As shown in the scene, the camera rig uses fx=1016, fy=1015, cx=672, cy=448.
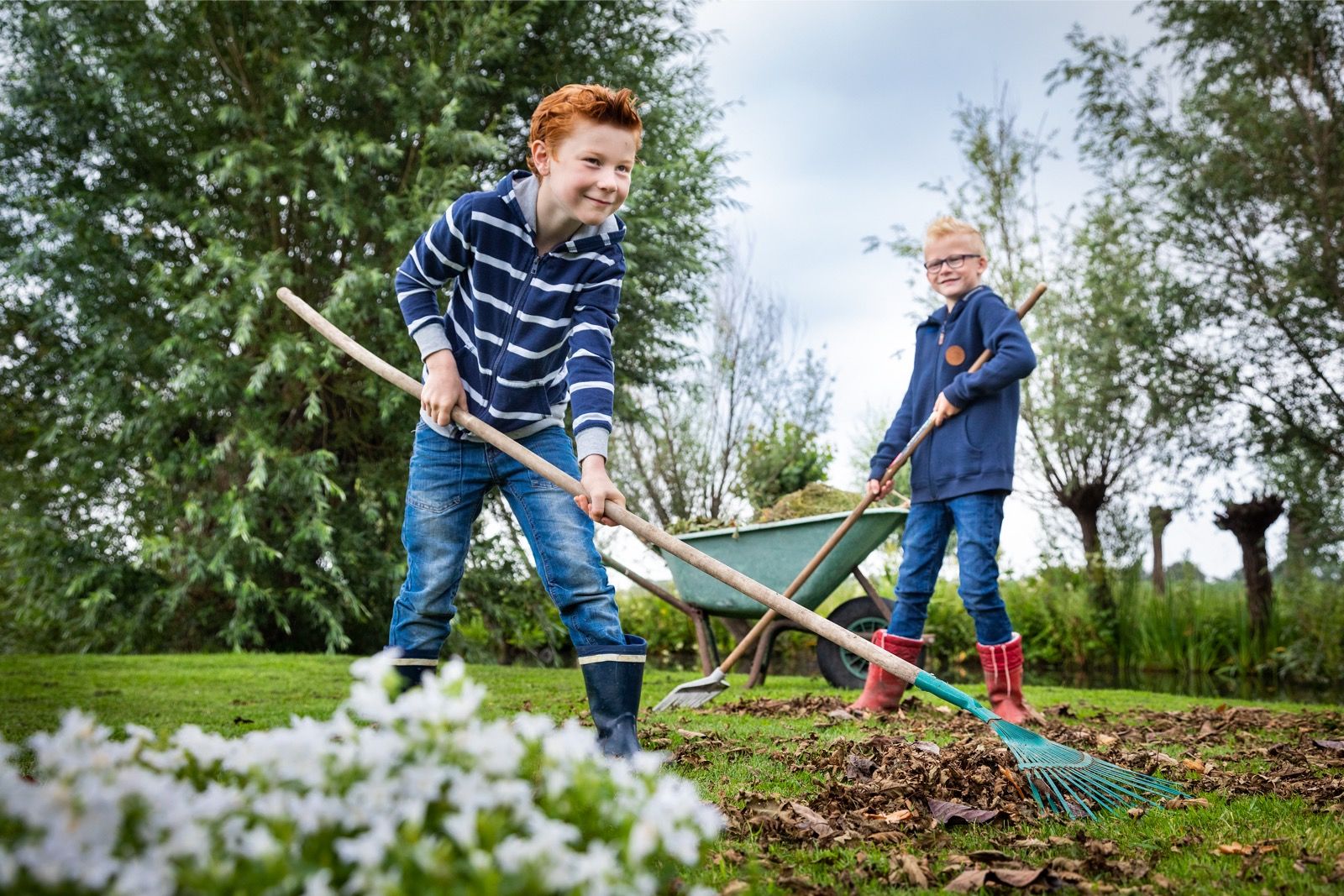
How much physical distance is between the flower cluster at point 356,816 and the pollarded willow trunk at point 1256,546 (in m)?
9.30

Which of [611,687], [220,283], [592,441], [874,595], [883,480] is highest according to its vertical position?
[220,283]

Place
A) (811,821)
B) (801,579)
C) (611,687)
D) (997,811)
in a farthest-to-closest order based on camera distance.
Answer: (801,579), (611,687), (997,811), (811,821)

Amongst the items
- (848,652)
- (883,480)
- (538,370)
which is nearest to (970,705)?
(538,370)

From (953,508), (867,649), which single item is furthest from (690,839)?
(953,508)

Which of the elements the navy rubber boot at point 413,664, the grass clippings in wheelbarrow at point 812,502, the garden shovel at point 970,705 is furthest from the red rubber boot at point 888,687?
the grass clippings in wheelbarrow at point 812,502

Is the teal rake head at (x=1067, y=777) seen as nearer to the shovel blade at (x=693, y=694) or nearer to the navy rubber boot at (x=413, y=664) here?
the navy rubber boot at (x=413, y=664)

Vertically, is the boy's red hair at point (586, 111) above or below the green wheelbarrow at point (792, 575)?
above

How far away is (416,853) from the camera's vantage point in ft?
2.60

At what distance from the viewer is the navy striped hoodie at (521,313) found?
2.67 m

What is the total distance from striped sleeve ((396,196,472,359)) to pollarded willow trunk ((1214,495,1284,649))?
8.22 m

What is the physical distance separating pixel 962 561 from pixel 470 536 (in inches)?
80.0

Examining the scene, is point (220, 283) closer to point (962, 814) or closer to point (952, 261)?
point (952, 261)

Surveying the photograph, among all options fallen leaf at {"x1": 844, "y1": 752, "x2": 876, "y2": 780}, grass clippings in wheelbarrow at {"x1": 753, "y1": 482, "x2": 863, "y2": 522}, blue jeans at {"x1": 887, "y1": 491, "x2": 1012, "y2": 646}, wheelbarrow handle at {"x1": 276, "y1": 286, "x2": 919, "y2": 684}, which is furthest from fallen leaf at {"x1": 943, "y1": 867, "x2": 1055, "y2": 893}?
grass clippings in wheelbarrow at {"x1": 753, "y1": 482, "x2": 863, "y2": 522}

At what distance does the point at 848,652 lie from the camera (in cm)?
580
